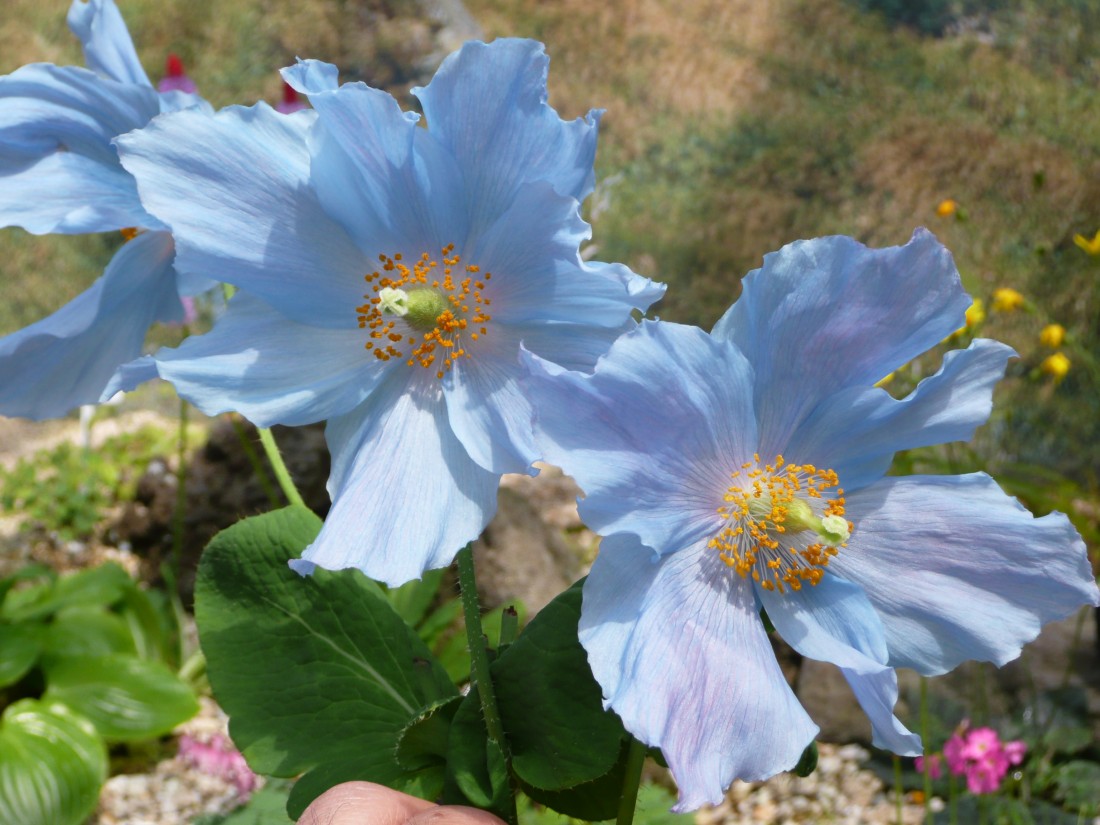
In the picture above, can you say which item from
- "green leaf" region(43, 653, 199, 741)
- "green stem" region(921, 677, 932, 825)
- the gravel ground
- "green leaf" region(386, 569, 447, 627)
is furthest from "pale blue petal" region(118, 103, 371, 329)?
"green leaf" region(43, 653, 199, 741)

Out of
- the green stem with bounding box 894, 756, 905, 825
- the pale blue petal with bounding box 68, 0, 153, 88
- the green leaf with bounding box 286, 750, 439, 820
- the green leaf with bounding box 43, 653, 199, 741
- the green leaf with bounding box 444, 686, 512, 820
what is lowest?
the green leaf with bounding box 43, 653, 199, 741

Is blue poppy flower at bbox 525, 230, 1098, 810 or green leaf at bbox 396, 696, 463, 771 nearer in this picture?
blue poppy flower at bbox 525, 230, 1098, 810

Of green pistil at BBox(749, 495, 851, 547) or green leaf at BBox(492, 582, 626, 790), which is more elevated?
green pistil at BBox(749, 495, 851, 547)

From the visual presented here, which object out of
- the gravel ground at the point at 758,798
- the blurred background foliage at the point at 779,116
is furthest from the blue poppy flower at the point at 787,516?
the blurred background foliage at the point at 779,116

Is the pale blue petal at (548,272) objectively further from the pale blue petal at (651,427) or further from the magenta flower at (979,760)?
the magenta flower at (979,760)

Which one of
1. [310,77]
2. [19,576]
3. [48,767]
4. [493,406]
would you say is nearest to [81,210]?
[310,77]

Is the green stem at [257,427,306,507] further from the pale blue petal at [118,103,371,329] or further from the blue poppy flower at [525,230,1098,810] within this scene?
the blue poppy flower at [525,230,1098,810]

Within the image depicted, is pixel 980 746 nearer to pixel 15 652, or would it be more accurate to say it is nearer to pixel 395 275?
pixel 395 275
